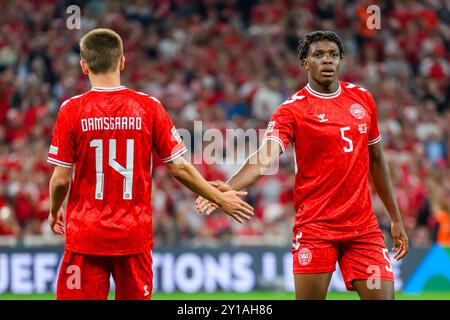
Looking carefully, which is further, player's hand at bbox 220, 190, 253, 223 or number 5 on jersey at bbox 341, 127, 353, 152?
number 5 on jersey at bbox 341, 127, 353, 152

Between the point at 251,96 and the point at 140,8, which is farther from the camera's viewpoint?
the point at 140,8

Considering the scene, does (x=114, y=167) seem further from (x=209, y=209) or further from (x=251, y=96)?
(x=251, y=96)

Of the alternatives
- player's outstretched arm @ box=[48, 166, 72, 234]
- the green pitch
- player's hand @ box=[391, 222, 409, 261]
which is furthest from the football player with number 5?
the green pitch

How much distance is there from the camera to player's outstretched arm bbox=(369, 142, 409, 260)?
24.6ft

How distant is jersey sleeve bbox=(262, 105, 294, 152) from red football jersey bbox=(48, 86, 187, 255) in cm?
101

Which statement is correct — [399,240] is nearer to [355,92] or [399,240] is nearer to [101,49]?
[355,92]

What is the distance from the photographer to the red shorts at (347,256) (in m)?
7.05

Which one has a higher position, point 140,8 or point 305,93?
point 140,8

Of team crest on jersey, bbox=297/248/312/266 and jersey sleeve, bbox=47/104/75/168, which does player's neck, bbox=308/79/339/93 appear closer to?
team crest on jersey, bbox=297/248/312/266

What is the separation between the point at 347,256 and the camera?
23.5 feet

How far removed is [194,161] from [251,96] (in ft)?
9.22

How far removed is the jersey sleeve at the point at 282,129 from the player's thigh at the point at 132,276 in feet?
4.40

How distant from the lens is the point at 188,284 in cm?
1470
